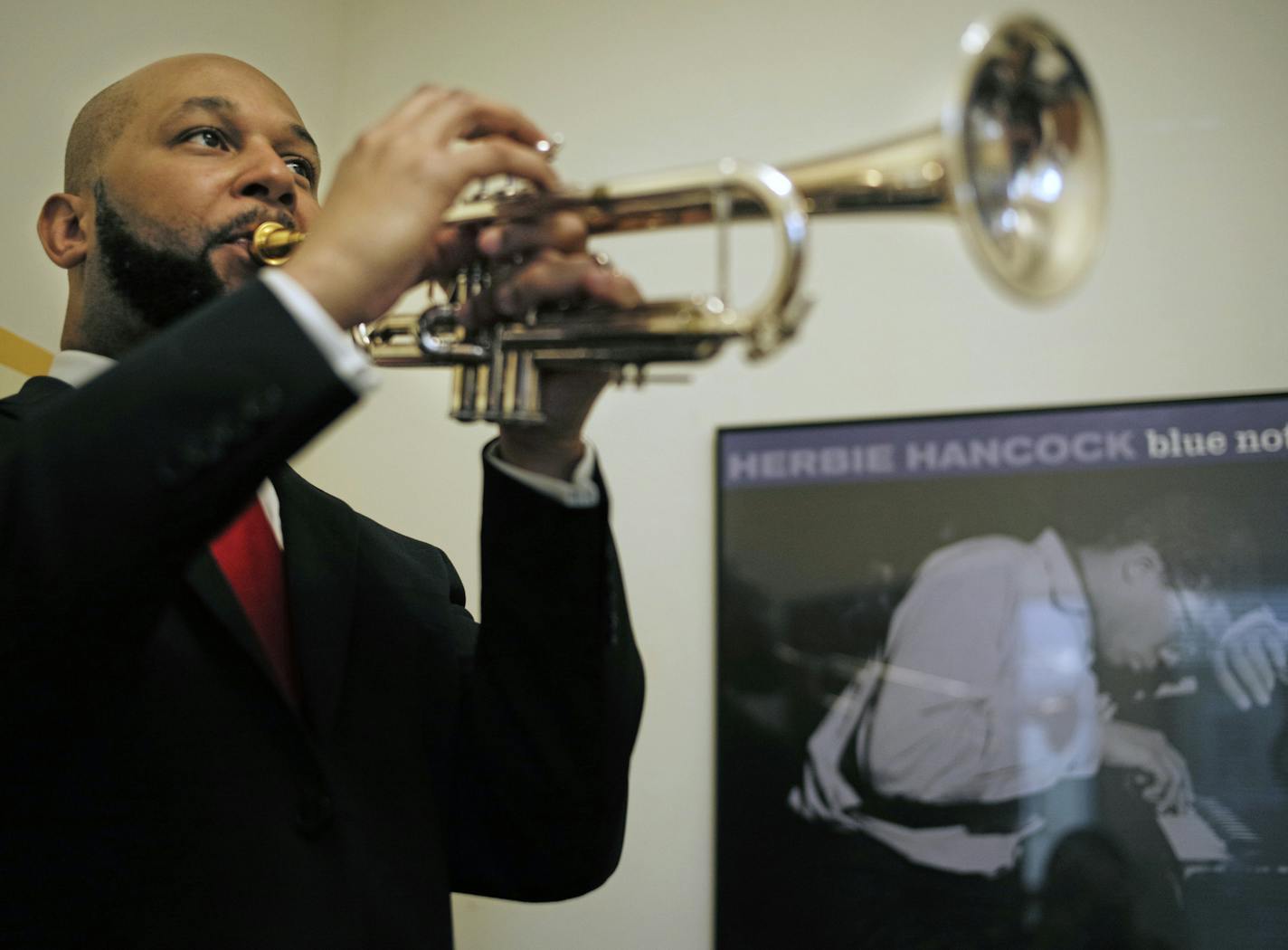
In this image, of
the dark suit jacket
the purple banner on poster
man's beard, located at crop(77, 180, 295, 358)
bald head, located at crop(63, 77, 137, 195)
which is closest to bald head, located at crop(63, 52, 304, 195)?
bald head, located at crop(63, 77, 137, 195)

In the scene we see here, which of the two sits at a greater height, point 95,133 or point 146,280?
point 95,133

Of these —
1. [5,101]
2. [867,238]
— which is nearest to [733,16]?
[867,238]

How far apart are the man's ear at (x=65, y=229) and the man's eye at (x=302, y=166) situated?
225 millimetres

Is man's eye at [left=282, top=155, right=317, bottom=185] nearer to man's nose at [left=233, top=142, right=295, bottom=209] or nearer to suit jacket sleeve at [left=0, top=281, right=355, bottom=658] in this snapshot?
man's nose at [left=233, top=142, right=295, bottom=209]

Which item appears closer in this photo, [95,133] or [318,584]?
[318,584]

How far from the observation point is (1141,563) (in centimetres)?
179

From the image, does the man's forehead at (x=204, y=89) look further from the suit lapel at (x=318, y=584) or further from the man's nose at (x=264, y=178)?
the suit lapel at (x=318, y=584)

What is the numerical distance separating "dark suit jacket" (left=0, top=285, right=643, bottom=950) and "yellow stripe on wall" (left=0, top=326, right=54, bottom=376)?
0.70 m

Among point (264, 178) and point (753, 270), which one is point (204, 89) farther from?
point (753, 270)

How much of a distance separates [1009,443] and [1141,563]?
0.92 ft

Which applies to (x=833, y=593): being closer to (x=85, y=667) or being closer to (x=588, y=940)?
(x=588, y=940)

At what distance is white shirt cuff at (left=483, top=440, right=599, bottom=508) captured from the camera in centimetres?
103

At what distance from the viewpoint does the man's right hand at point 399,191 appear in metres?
0.82

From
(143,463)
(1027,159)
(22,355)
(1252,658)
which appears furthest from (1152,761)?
(22,355)
